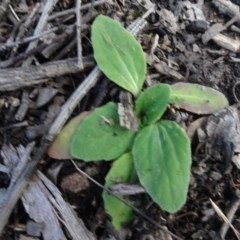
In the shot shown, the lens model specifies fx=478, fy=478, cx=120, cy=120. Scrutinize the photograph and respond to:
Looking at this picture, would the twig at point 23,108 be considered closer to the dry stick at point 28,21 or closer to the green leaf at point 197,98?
the dry stick at point 28,21

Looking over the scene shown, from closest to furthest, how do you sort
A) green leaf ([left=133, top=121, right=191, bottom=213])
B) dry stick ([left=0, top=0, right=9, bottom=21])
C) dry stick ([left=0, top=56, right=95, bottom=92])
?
green leaf ([left=133, top=121, right=191, bottom=213]) → dry stick ([left=0, top=56, right=95, bottom=92]) → dry stick ([left=0, top=0, right=9, bottom=21])

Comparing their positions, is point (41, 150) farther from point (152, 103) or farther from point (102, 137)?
point (152, 103)

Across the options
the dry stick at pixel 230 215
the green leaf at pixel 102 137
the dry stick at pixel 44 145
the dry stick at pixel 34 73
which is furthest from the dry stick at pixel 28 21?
the dry stick at pixel 230 215

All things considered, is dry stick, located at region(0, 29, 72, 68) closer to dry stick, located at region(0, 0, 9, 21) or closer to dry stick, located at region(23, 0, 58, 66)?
dry stick, located at region(23, 0, 58, 66)

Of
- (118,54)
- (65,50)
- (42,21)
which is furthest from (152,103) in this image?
(42,21)

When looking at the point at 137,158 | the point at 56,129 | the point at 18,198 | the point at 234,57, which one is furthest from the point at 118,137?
the point at 234,57

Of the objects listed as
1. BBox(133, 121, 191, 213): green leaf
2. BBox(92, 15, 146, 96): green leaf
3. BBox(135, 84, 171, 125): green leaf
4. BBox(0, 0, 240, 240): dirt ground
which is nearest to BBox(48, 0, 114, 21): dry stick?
BBox(0, 0, 240, 240): dirt ground

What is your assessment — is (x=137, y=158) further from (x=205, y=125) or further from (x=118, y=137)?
(x=205, y=125)
